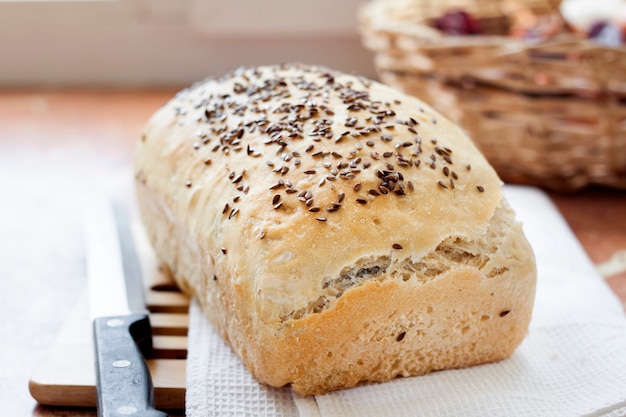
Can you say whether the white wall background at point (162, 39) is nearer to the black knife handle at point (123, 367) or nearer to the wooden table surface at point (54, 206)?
the wooden table surface at point (54, 206)

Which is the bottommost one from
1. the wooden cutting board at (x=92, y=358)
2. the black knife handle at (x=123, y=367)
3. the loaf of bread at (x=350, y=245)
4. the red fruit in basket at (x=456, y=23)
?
the wooden cutting board at (x=92, y=358)

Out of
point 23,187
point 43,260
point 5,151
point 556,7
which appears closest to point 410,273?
point 43,260

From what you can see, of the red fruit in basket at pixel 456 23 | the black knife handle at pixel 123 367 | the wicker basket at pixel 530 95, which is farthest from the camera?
the red fruit in basket at pixel 456 23

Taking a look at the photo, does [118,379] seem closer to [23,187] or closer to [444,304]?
[444,304]

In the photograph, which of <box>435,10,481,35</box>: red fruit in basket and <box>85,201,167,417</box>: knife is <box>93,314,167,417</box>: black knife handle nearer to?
<box>85,201,167,417</box>: knife

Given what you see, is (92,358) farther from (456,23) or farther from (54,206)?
(456,23)

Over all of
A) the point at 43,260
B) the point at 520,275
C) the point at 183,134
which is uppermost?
the point at 183,134

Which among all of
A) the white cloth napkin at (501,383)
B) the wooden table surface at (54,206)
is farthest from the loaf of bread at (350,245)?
the wooden table surface at (54,206)

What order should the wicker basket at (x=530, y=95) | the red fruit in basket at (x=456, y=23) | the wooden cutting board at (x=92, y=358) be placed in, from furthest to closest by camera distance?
the red fruit in basket at (x=456, y=23) < the wicker basket at (x=530, y=95) < the wooden cutting board at (x=92, y=358)
